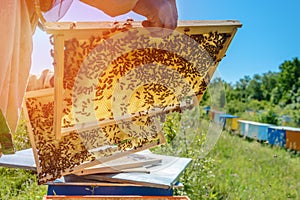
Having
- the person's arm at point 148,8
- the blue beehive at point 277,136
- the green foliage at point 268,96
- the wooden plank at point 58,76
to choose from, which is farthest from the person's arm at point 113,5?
the blue beehive at point 277,136

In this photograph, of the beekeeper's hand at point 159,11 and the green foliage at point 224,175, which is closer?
the beekeeper's hand at point 159,11

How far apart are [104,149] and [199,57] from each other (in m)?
0.72

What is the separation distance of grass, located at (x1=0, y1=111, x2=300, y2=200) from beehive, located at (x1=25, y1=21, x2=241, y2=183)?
1.41 m

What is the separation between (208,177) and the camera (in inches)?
146

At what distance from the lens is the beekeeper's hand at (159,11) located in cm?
102

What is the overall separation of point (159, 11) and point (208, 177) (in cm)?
299

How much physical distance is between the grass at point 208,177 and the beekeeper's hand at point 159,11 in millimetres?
2114

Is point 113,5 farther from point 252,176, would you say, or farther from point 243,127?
point 243,127

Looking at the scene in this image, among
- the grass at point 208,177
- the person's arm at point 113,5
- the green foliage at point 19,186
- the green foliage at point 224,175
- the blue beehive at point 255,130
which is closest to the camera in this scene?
the person's arm at point 113,5

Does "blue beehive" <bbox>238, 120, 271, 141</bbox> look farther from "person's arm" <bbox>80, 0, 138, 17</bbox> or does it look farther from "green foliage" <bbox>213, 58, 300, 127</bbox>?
"person's arm" <bbox>80, 0, 138, 17</bbox>

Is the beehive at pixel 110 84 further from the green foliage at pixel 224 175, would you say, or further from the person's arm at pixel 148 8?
the green foliage at pixel 224 175

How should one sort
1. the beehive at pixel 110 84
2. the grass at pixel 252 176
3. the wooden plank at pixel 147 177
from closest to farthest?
the beehive at pixel 110 84 → the wooden plank at pixel 147 177 → the grass at pixel 252 176

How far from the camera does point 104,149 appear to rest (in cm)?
174

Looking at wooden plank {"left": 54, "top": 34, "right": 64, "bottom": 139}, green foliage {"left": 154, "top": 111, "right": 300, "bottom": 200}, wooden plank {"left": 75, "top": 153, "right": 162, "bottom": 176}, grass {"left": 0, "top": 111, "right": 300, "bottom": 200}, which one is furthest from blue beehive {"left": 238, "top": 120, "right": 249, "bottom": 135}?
wooden plank {"left": 54, "top": 34, "right": 64, "bottom": 139}
